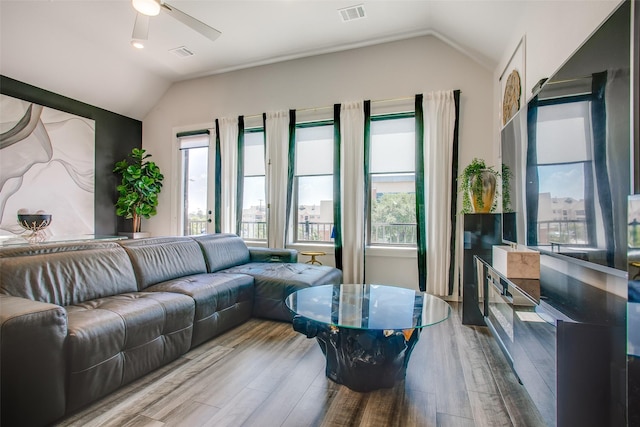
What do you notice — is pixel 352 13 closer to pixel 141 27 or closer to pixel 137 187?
pixel 141 27

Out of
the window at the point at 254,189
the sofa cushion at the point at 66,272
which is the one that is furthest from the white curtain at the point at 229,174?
the sofa cushion at the point at 66,272

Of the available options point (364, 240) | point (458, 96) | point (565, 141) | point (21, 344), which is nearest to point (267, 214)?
point (364, 240)

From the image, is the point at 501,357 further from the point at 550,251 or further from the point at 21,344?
the point at 21,344

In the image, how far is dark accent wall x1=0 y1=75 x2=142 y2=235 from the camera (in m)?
4.65

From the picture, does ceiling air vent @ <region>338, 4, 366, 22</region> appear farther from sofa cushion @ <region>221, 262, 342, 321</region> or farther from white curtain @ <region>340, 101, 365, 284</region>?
sofa cushion @ <region>221, 262, 342, 321</region>

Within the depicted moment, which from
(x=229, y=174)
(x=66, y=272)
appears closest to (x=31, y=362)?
(x=66, y=272)

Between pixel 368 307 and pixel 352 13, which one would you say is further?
pixel 352 13

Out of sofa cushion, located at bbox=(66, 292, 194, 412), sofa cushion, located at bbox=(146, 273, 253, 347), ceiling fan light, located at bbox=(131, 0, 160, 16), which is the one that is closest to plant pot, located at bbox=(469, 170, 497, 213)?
sofa cushion, located at bbox=(146, 273, 253, 347)

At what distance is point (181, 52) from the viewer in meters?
4.39

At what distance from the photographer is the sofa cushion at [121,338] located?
156 centimetres

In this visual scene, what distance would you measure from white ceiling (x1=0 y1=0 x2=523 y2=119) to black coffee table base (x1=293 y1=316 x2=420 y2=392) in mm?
2997

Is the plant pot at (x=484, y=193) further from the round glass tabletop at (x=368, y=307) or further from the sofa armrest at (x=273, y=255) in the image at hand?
the sofa armrest at (x=273, y=255)

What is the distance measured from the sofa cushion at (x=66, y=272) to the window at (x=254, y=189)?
93.0 inches

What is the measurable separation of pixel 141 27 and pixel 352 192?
9.24 ft
